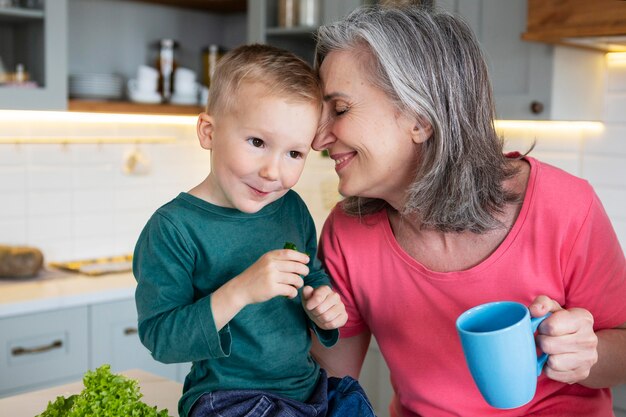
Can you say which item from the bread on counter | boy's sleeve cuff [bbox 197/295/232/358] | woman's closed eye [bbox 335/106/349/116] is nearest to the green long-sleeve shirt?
boy's sleeve cuff [bbox 197/295/232/358]

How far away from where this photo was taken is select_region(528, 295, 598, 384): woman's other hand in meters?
1.18

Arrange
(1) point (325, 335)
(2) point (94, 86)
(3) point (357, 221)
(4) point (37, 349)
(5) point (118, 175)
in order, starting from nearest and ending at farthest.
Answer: (1) point (325, 335) < (3) point (357, 221) < (4) point (37, 349) < (2) point (94, 86) < (5) point (118, 175)

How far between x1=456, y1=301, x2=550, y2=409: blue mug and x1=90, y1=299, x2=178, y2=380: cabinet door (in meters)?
2.04

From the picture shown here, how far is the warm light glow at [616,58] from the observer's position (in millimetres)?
2822

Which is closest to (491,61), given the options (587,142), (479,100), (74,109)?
(587,142)

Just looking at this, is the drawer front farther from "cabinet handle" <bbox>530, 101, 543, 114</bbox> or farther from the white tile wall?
"cabinet handle" <bbox>530, 101, 543, 114</bbox>

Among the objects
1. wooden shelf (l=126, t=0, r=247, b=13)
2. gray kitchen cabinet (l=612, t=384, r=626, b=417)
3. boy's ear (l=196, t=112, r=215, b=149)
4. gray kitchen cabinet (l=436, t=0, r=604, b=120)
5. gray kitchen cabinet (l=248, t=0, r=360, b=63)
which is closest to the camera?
boy's ear (l=196, t=112, r=215, b=149)

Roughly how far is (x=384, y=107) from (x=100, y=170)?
2.27 m

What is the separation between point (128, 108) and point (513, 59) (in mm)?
1508

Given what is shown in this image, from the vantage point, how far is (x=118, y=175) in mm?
3598

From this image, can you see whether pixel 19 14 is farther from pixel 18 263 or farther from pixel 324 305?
pixel 324 305

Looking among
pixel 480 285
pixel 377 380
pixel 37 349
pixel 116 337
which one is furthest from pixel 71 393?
pixel 377 380

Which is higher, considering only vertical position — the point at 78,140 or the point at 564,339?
the point at 78,140

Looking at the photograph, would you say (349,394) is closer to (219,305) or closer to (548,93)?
(219,305)
